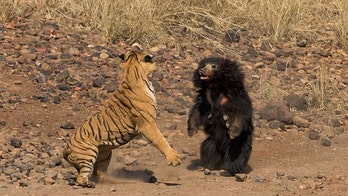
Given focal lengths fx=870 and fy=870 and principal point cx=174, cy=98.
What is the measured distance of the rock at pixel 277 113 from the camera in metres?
10.3

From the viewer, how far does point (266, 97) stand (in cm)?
1110

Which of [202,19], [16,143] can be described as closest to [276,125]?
[16,143]

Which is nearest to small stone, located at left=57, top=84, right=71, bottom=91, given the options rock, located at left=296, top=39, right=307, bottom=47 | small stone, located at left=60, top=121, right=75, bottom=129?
small stone, located at left=60, top=121, right=75, bottom=129

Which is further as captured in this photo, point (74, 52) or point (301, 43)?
point (301, 43)

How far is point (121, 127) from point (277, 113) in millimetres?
2883

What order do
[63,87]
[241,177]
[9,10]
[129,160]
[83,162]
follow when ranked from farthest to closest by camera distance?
1. [9,10]
2. [63,87]
3. [129,160]
4. [241,177]
5. [83,162]

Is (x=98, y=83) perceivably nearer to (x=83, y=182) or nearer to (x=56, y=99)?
(x=56, y=99)

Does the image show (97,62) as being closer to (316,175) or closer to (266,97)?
(266,97)

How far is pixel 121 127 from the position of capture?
317 inches

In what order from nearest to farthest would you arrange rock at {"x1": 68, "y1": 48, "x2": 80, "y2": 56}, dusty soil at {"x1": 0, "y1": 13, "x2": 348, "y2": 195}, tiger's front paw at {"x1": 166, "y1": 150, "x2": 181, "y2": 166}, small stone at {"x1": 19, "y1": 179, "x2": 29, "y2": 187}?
tiger's front paw at {"x1": 166, "y1": 150, "x2": 181, "y2": 166} → small stone at {"x1": 19, "y1": 179, "x2": 29, "y2": 187} → dusty soil at {"x1": 0, "y1": 13, "x2": 348, "y2": 195} → rock at {"x1": 68, "y1": 48, "x2": 80, "y2": 56}

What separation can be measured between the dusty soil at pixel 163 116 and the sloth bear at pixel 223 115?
0.19m

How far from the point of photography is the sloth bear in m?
8.65

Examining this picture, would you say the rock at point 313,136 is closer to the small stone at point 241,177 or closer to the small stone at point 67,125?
the small stone at point 241,177

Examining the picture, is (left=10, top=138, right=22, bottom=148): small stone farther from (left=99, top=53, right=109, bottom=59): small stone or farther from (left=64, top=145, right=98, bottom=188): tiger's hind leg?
(left=99, top=53, right=109, bottom=59): small stone
